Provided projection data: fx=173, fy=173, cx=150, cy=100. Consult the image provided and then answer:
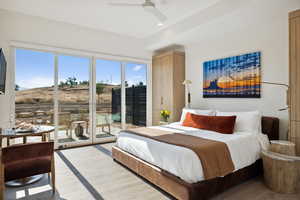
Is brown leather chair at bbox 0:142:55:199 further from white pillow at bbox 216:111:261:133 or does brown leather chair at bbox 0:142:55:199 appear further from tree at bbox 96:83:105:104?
white pillow at bbox 216:111:261:133

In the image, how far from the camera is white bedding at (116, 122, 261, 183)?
197cm

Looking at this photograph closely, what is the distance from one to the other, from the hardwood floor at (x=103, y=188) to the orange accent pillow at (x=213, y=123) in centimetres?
87

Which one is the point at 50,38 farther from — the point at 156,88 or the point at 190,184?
the point at 190,184

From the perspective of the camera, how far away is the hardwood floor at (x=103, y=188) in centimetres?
217

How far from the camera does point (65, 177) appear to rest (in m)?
2.73

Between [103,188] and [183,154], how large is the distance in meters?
1.23

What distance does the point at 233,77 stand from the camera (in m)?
3.79

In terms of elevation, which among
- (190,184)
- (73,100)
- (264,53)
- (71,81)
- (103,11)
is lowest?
(190,184)

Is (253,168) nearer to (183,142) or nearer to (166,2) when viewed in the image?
(183,142)

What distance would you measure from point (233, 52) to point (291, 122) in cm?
189

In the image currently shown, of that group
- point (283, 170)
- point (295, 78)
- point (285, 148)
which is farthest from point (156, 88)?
point (283, 170)

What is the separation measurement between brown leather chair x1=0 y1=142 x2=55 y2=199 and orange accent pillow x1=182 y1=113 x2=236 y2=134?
8.46 ft

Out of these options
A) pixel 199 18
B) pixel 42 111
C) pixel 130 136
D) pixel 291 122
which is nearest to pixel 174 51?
pixel 199 18

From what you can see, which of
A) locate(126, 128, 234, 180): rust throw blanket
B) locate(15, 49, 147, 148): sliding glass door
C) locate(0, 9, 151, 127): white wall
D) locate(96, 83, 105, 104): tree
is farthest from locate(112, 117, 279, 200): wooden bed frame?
locate(0, 9, 151, 127): white wall
